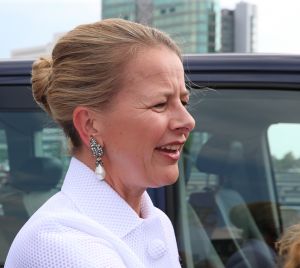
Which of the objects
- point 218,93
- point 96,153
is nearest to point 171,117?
point 96,153

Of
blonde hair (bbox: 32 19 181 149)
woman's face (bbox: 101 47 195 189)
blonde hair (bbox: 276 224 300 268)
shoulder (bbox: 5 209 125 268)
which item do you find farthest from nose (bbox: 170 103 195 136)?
blonde hair (bbox: 276 224 300 268)

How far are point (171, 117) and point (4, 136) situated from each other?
3.54 ft

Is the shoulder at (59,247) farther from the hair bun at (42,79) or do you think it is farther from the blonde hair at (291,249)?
the blonde hair at (291,249)

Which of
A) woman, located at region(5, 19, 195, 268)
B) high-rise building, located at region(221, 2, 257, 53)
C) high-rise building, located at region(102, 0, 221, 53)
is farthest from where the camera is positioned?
high-rise building, located at region(221, 2, 257, 53)

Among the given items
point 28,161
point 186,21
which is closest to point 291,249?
point 28,161

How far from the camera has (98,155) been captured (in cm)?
126

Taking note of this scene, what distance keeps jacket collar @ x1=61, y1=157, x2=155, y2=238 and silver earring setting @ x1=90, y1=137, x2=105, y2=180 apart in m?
0.01

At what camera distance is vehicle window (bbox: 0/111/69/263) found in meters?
2.13

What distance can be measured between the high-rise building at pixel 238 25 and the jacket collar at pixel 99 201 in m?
8.64

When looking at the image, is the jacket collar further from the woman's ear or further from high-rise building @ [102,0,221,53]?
high-rise building @ [102,0,221,53]

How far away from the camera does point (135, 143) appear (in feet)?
4.02

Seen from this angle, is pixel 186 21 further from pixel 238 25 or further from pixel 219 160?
pixel 219 160

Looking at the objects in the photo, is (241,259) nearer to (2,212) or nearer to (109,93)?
(2,212)

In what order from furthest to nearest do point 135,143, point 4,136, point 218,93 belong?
point 4,136, point 218,93, point 135,143
